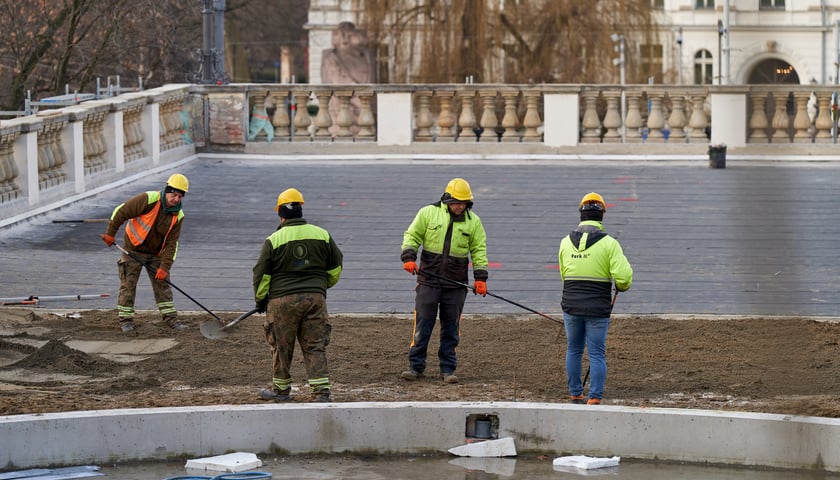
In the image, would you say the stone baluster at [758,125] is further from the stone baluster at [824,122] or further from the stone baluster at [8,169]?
the stone baluster at [8,169]

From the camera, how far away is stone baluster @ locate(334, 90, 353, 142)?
2489cm

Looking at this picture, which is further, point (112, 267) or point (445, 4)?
point (445, 4)

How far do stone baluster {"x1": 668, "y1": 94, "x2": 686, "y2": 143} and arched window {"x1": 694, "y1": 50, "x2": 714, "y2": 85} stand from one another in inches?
295

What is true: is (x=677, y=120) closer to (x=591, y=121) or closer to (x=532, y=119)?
(x=591, y=121)

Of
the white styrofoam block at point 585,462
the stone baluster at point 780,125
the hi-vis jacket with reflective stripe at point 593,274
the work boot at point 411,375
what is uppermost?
the stone baluster at point 780,125

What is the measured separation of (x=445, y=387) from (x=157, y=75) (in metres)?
26.5

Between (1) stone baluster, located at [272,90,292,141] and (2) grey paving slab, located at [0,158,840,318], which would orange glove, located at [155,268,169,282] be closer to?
(2) grey paving slab, located at [0,158,840,318]

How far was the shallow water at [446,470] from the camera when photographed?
870cm

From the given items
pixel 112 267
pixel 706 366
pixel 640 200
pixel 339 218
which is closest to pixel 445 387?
pixel 706 366

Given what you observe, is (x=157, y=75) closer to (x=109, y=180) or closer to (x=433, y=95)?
(x=433, y=95)

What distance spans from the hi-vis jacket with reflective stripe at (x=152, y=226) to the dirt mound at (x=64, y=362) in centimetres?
168

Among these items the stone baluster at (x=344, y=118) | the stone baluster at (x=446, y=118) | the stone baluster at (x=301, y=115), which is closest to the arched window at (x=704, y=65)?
the stone baluster at (x=446, y=118)

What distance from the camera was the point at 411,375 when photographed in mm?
11234

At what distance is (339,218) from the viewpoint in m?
18.8
